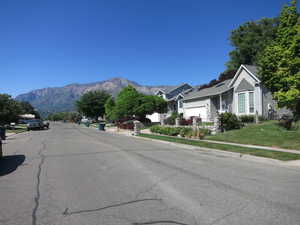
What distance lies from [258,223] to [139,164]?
5.59m

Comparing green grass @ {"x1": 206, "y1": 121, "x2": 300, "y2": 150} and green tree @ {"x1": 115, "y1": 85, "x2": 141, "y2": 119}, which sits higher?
green tree @ {"x1": 115, "y1": 85, "x2": 141, "y2": 119}

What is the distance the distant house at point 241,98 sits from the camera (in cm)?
2612

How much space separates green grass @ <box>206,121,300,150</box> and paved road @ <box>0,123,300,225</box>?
224 inches

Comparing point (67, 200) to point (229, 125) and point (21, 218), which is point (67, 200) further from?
point (229, 125)

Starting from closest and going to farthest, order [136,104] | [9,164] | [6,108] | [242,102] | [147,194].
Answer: [147,194]
[9,164]
[242,102]
[6,108]
[136,104]

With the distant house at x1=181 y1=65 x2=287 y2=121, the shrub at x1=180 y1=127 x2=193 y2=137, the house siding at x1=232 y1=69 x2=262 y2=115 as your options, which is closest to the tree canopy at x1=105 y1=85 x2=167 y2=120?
the distant house at x1=181 y1=65 x2=287 y2=121

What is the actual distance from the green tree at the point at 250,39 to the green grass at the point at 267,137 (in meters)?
36.3

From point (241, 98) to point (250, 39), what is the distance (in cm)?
2873

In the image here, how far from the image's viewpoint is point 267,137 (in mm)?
15883

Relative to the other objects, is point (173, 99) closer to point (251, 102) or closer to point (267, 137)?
point (251, 102)

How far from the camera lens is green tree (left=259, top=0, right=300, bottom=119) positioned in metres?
15.4

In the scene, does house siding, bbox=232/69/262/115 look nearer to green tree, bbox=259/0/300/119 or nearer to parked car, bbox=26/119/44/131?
green tree, bbox=259/0/300/119

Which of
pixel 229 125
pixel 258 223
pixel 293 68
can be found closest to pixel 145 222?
pixel 258 223

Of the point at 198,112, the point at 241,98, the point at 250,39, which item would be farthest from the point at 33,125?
the point at 250,39
